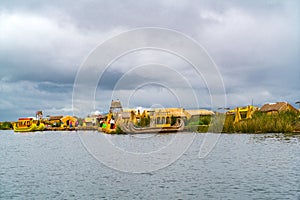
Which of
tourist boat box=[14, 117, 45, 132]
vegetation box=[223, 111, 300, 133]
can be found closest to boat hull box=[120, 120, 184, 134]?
vegetation box=[223, 111, 300, 133]

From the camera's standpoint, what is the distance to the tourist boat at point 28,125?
300 feet

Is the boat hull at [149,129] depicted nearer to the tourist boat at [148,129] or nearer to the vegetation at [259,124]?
the tourist boat at [148,129]

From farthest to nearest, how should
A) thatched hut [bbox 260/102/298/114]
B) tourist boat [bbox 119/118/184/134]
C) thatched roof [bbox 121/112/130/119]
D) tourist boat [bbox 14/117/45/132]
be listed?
tourist boat [bbox 14/117/45/132] → thatched roof [bbox 121/112/130/119] → thatched hut [bbox 260/102/298/114] → tourist boat [bbox 119/118/184/134]

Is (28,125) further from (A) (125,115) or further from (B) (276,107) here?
(B) (276,107)

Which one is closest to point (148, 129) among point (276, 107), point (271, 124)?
point (271, 124)

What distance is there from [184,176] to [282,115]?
34.5 meters

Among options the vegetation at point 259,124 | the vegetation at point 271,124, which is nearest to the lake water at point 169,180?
the vegetation at point 271,124

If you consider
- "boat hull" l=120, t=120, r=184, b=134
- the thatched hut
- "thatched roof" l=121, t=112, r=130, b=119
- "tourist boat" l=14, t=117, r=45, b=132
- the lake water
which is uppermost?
the thatched hut

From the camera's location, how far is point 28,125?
319ft

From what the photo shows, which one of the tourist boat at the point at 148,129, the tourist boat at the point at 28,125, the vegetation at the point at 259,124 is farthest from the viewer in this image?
the tourist boat at the point at 28,125

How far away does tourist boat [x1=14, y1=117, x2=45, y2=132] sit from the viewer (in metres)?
91.5

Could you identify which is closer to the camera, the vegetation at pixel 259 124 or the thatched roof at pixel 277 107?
the vegetation at pixel 259 124

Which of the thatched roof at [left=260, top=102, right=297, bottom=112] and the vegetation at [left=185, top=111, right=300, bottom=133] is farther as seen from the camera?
the thatched roof at [left=260, top=102, right=297, bottom=112]

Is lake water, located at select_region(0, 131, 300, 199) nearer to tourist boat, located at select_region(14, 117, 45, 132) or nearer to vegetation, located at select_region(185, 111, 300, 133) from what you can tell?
vegetation, located at select_region(185, 111, 300, 133)
